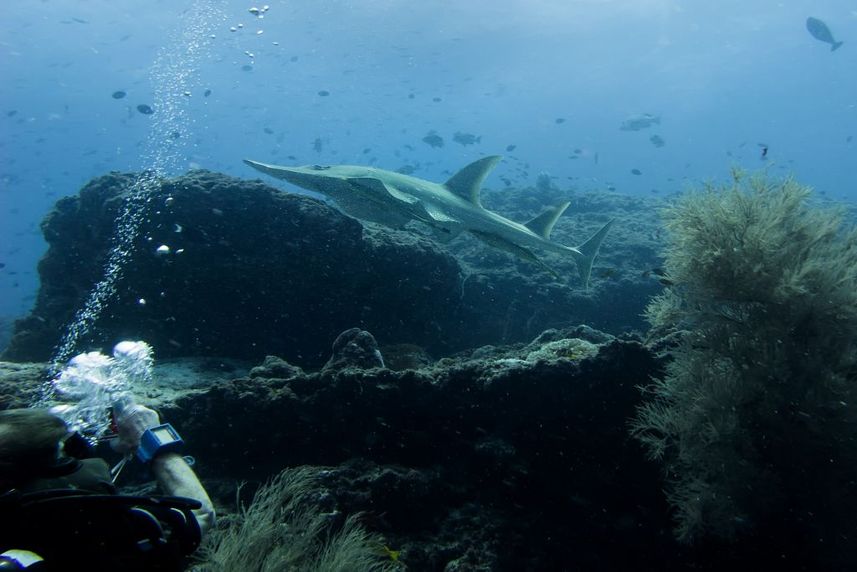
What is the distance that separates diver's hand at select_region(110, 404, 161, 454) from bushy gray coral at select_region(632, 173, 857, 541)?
4.46m

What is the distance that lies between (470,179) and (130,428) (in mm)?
8412

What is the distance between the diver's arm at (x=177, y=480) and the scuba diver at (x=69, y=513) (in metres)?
0.53

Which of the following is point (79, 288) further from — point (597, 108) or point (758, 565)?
point (597, 108)

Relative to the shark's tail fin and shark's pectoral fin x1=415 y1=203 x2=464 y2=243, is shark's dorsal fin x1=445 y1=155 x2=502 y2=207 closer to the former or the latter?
shark's pectoral fin x1=415 y1=203 x2=464 y2=243

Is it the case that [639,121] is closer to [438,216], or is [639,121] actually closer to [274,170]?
[438,216]

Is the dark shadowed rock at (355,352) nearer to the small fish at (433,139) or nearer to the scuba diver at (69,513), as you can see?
the scuba diver at (69,513)

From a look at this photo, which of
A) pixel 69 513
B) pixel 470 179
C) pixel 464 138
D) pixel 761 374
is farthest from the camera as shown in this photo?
pixel 464 138

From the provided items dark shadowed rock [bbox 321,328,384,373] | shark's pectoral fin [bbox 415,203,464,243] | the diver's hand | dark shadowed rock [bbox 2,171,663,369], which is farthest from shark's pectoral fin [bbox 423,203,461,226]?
the diver's hand

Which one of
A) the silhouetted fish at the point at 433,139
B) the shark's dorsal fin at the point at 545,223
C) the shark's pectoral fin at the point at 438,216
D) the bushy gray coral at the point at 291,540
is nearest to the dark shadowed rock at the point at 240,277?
the shark's pectoral fin at the point at 438,216

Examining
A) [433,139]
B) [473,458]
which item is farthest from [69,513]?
[433,139]

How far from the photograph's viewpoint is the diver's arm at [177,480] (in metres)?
2.88

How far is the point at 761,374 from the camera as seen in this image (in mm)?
3963

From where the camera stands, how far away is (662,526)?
4180 millimetres

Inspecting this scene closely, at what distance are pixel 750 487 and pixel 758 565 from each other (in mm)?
696
